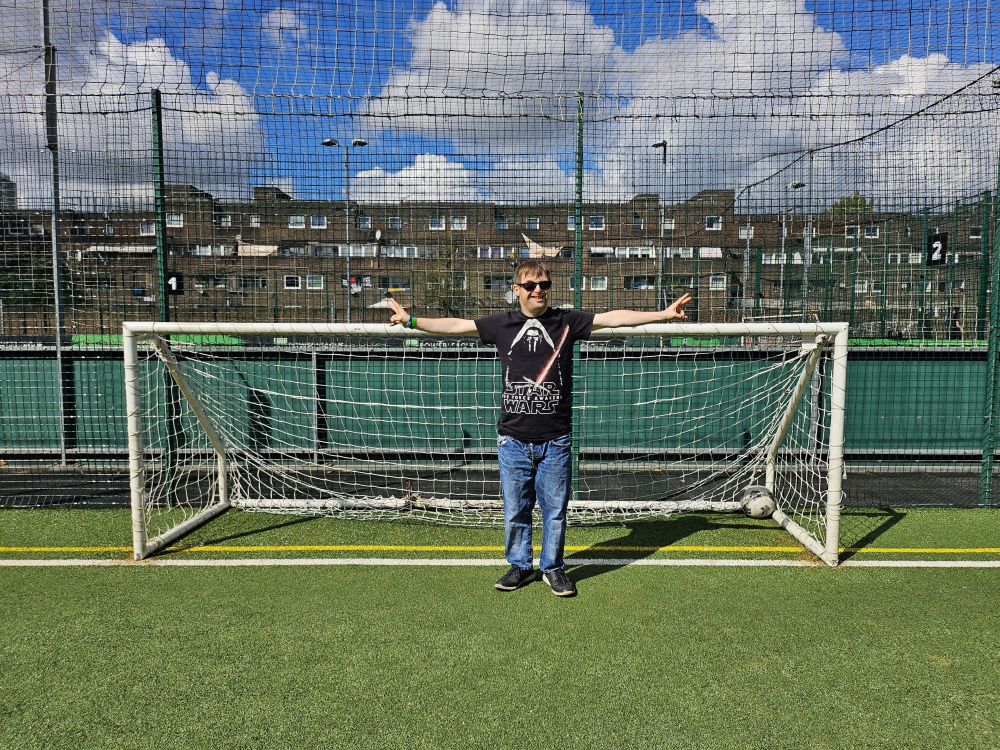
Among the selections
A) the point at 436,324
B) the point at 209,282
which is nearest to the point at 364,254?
the point at 209,282

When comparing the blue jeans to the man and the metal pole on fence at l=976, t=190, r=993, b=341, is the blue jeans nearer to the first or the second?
the man

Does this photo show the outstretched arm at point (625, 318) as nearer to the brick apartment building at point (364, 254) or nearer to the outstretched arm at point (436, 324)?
the outstretched arm at point (436, 324)

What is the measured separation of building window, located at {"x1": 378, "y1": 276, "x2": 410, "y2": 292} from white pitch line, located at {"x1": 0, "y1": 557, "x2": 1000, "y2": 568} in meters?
3.04

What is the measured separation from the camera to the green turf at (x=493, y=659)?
2580mm

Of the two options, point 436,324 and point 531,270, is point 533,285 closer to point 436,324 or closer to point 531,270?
point 531,270

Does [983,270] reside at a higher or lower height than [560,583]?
higher

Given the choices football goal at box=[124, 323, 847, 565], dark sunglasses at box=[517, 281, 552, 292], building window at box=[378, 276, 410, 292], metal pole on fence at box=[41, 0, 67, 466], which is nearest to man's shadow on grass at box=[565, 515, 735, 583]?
football goal at box=[124, 323, 847, 565]

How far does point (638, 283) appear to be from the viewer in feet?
21.8

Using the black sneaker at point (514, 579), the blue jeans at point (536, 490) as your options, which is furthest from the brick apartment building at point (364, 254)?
the black sneaker at point (514, 579)

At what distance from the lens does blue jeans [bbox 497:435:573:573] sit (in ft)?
12.5

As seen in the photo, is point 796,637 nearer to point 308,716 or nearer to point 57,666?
point 308,716

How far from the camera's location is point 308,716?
2.67 metres

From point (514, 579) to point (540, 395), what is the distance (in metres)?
1.22

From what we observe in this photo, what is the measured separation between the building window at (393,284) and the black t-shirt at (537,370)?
2.94 meters
